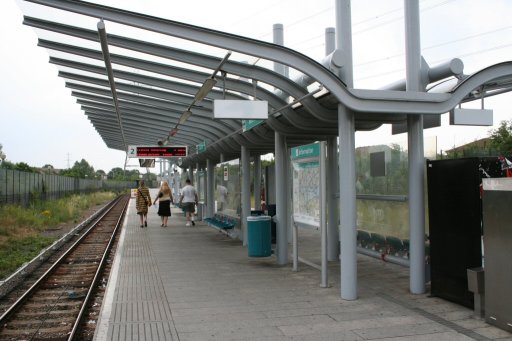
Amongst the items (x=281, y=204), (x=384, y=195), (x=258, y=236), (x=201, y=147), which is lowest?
(x=258, y=236)

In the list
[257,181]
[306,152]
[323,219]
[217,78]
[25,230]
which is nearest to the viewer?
[323,219]

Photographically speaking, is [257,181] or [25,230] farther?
[25,230]

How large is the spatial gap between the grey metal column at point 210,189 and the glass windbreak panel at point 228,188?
166cm

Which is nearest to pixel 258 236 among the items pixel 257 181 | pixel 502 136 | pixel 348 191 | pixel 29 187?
pixel 348 191

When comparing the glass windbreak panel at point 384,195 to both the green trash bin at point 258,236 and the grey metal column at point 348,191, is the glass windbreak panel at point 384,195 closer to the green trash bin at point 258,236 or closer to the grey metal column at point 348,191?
the grey metal column at point 348,191

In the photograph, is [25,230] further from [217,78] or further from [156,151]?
[217,78]

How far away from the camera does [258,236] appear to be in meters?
9.57

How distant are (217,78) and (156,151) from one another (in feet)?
30.4

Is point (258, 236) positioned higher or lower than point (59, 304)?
higher

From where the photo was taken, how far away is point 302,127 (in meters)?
8.30

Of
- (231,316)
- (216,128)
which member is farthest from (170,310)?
(216,128)

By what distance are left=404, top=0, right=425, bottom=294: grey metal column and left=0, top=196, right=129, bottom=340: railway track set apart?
410cm

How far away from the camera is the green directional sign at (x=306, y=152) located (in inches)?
348

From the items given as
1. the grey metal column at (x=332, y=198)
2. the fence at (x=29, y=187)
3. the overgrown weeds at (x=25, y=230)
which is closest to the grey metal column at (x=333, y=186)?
the grey metal column at (x=332, y=198)
